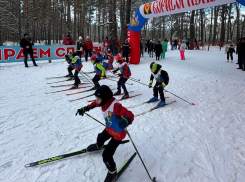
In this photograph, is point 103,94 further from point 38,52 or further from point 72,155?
point 38,52

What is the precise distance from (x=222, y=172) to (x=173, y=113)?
2.30 meters

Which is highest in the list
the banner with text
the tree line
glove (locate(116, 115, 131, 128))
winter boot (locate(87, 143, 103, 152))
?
the tree line

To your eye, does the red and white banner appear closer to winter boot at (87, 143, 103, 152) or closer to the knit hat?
the knit hat

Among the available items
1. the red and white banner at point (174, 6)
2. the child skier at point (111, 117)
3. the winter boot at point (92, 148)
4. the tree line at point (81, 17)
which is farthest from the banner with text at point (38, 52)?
the child skier at point (111, 117)

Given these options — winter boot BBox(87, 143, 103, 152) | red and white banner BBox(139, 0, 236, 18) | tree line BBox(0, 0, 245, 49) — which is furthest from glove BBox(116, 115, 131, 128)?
tree line BBox(0, 0, 245, 49)

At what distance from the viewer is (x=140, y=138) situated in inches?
150

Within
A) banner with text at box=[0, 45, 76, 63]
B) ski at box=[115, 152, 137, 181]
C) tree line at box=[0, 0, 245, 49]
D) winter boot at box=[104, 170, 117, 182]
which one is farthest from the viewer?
tree line at box=[0, 0, 245, 49]

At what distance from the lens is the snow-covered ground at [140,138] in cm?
282

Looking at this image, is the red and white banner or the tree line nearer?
the red and white banner

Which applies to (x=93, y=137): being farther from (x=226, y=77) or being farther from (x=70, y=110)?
(x=226, y=77)

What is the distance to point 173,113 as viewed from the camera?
504 cm

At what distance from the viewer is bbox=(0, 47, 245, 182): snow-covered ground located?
282cm

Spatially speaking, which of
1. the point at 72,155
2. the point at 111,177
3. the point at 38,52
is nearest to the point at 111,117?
the point at 111,177

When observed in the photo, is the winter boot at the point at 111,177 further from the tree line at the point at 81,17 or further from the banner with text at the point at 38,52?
the tree line at the point at 81,17
